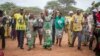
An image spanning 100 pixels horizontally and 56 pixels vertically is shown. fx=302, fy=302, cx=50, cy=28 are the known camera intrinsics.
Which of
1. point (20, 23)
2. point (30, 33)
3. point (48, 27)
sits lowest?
point (30, 33)

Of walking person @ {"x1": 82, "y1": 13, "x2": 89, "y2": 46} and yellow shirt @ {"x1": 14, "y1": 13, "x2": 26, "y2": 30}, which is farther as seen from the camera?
walking person @ {"x1": 82, "y1": 13, "x2": 89, "y2": 46}

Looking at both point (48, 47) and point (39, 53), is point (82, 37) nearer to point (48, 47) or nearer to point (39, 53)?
point (48, 47)

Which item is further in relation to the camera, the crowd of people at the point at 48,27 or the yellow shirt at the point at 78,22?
the yellow shirt at the point at 78,22

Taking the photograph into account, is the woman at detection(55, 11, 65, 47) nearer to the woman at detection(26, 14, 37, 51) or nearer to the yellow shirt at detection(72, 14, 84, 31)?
the yellow shirt at detection(72, 14, 84, 31)

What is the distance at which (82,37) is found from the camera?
15.6 meters

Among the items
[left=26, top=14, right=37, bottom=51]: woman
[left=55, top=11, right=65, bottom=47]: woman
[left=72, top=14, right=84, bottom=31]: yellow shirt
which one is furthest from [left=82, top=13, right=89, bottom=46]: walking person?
[left=26, top=14, right=37, bottom=51]: woman

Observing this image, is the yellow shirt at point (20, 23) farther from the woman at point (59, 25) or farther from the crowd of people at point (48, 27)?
the woman at point (59, 25)

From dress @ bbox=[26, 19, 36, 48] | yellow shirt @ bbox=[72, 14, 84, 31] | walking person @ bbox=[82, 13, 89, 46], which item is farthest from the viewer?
walking person @ bbox=[82, 13, 89, 46]

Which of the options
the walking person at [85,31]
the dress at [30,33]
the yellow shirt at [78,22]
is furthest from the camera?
the walking person at [85,31]

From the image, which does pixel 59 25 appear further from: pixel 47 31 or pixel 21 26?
pixel 21 26

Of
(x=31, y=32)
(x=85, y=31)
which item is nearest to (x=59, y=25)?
(x=85, y=31)

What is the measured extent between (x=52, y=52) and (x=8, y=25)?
7.93m

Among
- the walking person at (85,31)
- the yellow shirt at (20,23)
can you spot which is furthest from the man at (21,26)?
the walking person at (85,31)

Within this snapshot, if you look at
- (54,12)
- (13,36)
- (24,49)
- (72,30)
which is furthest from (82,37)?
(13,36)
